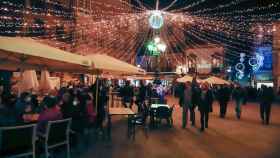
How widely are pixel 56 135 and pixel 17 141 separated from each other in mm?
987

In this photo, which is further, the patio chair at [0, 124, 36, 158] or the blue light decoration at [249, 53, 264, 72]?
the blue light decoration at [249, 53, 264, 72]

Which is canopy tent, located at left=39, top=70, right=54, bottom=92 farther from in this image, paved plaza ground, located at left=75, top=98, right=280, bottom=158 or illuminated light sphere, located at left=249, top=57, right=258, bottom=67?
illuminated light sphere, located at left=249, top=57, right=258, bottom=67

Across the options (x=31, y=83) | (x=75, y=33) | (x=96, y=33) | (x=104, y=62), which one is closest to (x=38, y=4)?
(x=75, y=33)

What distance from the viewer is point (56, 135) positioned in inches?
257

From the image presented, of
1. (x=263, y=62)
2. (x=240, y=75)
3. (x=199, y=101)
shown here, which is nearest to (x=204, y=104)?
(x=199, y=101)

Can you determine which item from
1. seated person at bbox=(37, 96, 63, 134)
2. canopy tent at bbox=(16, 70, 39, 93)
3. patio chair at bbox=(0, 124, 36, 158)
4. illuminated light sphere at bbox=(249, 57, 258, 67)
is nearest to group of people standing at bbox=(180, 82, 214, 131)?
canopy tent at bbox=(16, 70, 39, 93)

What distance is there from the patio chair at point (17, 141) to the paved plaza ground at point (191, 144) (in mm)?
1991

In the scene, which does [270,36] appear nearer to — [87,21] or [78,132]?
[87,21]

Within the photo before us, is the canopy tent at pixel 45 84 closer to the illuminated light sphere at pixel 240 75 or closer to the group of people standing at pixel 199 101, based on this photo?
the group of people standing at pixel 199 101

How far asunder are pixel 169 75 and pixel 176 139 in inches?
1381

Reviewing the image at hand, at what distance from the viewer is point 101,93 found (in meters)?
12.3

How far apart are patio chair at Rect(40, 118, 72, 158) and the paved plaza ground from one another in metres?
1.09

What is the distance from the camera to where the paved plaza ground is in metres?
8.18

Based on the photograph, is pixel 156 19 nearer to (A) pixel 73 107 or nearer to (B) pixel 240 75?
(A) pixel 73 107
